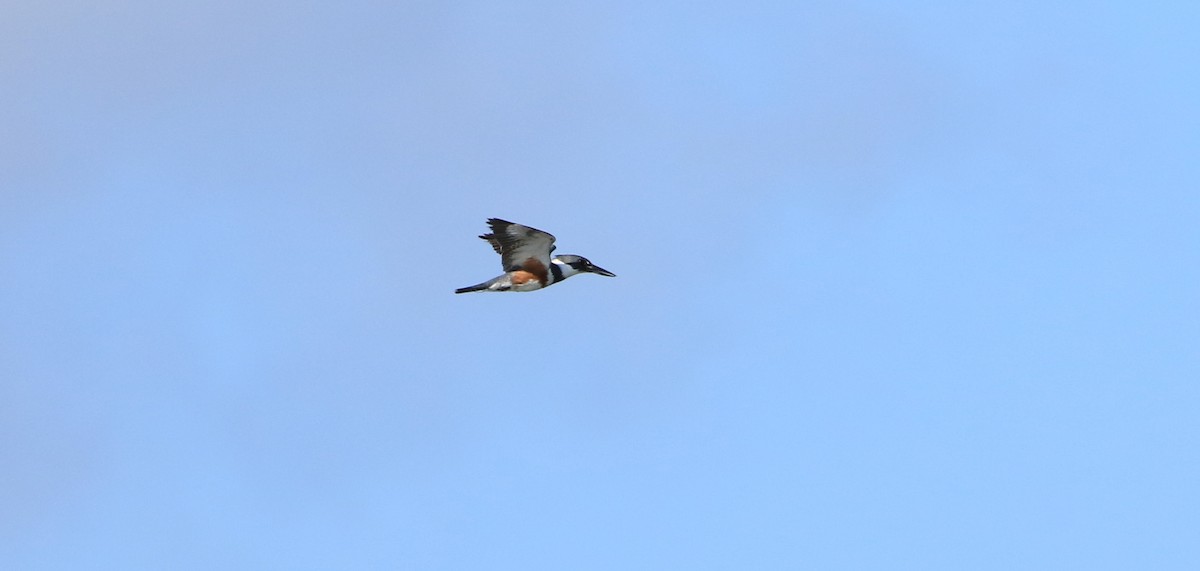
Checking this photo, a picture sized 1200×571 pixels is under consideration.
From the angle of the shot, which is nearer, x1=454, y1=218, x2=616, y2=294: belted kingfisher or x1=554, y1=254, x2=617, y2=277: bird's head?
x1=454, y1=218, x2=616, y2=294: belted kingfisher

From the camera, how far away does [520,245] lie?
447ft

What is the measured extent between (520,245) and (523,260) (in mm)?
737

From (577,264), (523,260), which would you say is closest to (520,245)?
(523,260)

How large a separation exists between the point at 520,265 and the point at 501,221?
1934mm

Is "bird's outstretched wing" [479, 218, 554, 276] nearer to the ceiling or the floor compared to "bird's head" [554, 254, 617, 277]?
nearer to the floor

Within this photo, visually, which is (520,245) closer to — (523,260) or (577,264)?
(523,260)

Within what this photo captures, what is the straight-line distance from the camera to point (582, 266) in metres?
139

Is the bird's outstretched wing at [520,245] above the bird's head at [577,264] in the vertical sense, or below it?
below

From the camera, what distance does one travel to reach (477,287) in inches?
5404

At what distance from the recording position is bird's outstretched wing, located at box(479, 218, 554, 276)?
13550 centimetres

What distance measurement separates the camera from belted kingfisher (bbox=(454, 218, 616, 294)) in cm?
13562

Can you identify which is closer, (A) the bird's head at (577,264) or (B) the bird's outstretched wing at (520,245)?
(B) the bird's outstretched wing at (520,245)

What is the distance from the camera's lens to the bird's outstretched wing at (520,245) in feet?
445

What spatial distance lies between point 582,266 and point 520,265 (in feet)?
8.74
